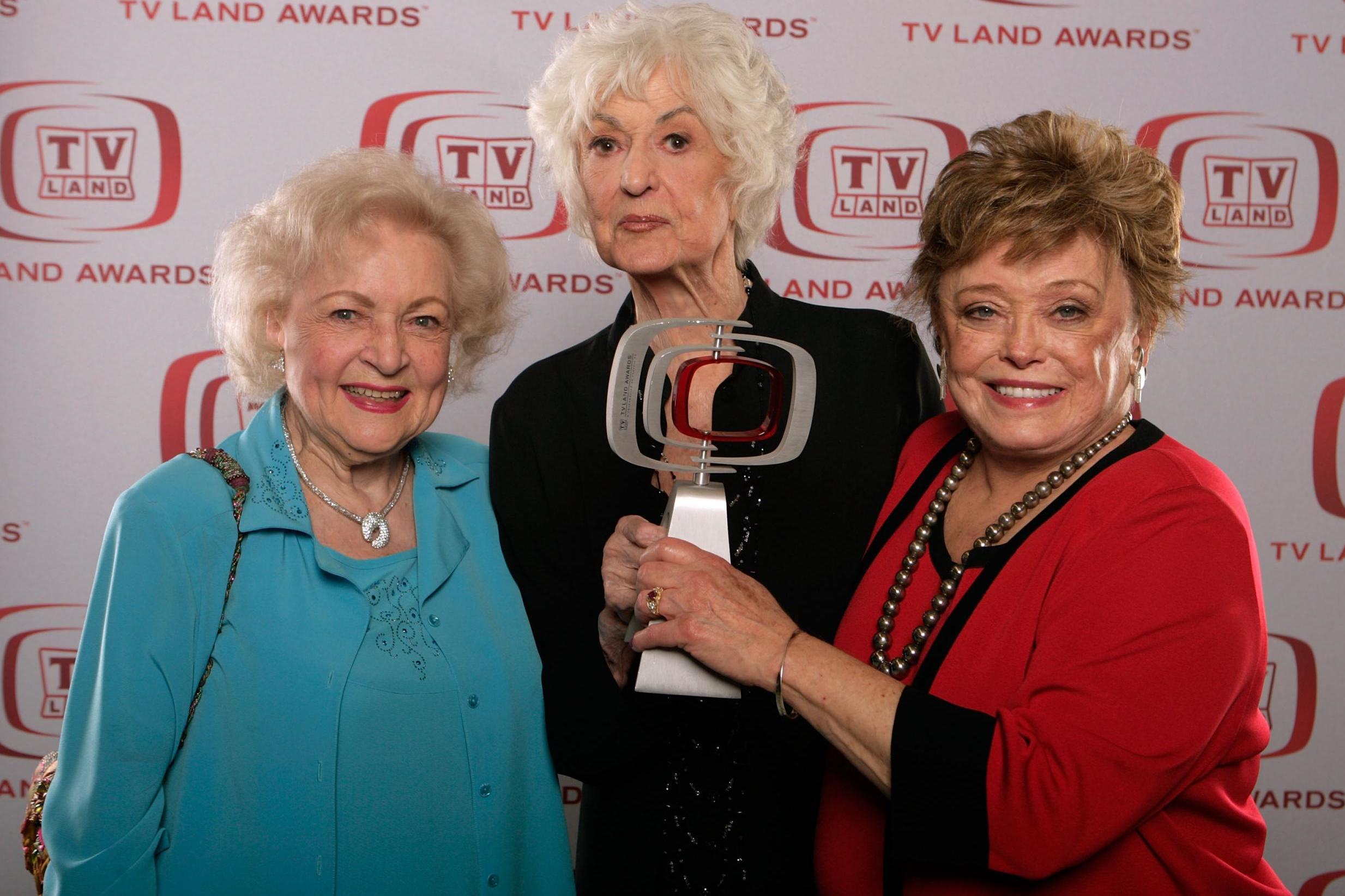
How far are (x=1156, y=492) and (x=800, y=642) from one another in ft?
1.36

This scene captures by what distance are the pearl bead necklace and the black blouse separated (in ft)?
0.42

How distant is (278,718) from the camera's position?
134 centimetres

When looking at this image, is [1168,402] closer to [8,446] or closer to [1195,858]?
[1195,858]

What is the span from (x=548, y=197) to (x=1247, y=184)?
1.66 m

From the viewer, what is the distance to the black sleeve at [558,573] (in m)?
1.46

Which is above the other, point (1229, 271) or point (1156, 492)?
point (1229, 271)

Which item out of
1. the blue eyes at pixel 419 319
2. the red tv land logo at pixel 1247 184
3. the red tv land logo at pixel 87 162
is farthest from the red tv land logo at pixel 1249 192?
the red tv land logo at pixel 87 162

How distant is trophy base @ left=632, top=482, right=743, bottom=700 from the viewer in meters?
1.27

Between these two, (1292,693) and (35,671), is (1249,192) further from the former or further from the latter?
(35,671)

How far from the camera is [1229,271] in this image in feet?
8.81

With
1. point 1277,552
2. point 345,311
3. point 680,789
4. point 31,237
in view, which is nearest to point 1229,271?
point 1277,552

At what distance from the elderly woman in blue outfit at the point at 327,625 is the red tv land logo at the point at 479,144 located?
103cm

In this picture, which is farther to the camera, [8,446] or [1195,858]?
[8,446]

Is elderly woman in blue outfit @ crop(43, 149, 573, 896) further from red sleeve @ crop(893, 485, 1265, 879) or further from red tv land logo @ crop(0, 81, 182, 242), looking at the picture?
red tv land logo @ crop(0, 81, 182, 242)
